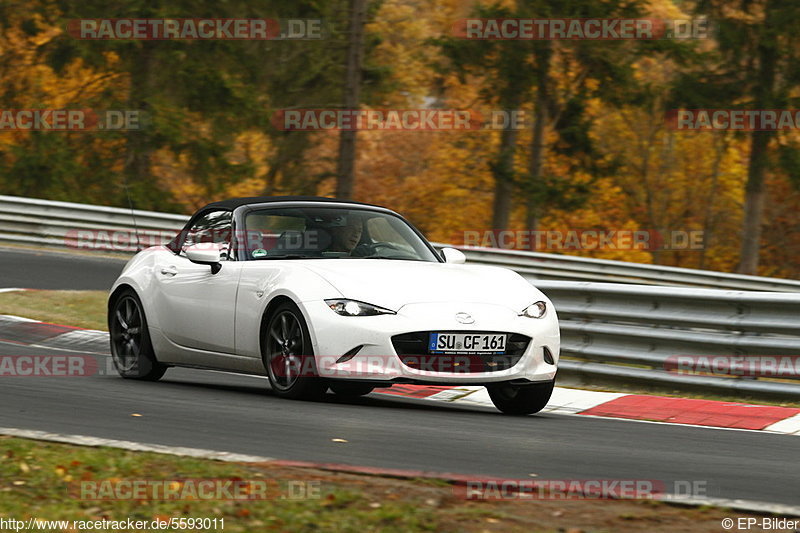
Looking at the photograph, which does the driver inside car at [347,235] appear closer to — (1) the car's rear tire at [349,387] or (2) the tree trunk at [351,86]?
(1) the car's rear tire at [349,387]

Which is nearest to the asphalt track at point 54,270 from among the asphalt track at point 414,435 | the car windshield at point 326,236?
the asphalt track at point 414,435

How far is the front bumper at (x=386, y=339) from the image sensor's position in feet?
25.8

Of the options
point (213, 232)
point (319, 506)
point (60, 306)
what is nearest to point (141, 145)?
point (60, 306)

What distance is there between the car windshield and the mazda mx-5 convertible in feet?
0.04

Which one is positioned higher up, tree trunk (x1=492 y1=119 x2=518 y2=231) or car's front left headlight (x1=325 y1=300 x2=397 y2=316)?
tree trunk (x1=492 y1=119 x2=518 y2=231)

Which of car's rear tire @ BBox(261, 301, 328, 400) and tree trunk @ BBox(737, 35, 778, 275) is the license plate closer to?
car's rear tire @ BBox(261, 301, 328, 400)

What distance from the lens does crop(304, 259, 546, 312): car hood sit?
26.3 ft

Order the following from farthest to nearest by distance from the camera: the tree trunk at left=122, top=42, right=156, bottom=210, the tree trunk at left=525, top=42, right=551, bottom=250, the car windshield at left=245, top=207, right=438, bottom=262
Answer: the tree trunk at left=525, top=42, right=551, bottom=250 → the tree trunk at left=122, top=42, right=156, bottom=210 → the car windshield at left=245, top=207, right=438, bottom=262

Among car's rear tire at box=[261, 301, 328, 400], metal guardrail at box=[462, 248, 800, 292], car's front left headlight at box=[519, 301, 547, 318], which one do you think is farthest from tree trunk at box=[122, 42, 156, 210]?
car's front left headlight at box=[519, 301, 547, 318]

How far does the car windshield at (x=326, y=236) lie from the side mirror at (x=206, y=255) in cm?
24

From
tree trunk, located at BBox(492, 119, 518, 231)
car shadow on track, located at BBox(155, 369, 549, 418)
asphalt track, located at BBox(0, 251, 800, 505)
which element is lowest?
car shadow on track, located at BBox(155, 369, 549, 418)

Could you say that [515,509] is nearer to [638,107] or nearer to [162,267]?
[162,267]

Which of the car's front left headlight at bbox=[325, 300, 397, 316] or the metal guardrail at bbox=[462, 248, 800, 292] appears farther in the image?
the metal guardrail at bbox=[462, 248, 800, 292]

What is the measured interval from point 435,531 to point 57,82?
38349 mm
